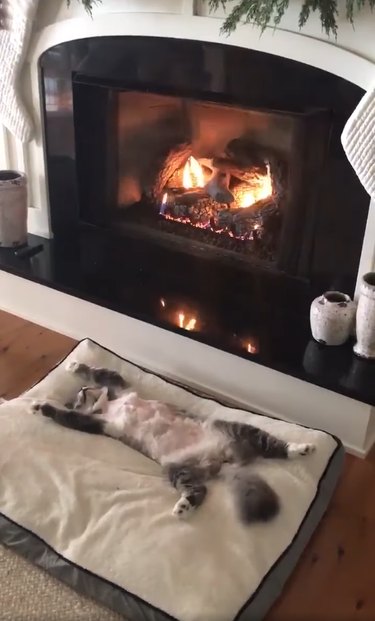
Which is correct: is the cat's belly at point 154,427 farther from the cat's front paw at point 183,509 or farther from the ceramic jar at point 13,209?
the ceramic jar at point 13,209

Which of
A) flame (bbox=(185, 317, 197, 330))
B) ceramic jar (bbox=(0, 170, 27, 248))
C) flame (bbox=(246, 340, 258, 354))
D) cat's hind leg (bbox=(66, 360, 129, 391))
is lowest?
cat's hind leg (bbox=(66, 360, 129, 391))

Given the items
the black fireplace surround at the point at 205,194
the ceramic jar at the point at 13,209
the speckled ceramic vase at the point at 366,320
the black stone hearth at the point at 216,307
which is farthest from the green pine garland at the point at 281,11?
the ceramic jar at the point at 13,209

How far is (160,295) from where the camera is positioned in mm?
2203

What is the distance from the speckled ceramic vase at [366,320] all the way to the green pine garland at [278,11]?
65 cm

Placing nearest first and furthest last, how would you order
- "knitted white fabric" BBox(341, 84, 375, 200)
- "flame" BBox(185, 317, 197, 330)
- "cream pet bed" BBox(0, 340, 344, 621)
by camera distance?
"cream pet bed" BBox(0, 340, 344, 621) → "knitted white fabric" BBox(341, 84, 375, 200) → "flame" BBox(185, 317, 197, 330)

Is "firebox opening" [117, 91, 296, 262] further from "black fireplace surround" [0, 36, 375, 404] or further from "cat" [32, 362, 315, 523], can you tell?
"cat" [32, 362, 315, 523]

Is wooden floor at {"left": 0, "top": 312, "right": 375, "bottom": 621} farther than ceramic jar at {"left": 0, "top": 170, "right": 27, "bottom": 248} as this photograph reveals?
No

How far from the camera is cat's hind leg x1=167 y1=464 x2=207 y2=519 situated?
1.56 metres

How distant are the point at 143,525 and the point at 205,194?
1234mm

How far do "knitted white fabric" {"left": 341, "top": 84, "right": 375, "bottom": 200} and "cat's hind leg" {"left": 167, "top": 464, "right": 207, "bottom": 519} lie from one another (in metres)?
0.86

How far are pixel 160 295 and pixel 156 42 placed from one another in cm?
78

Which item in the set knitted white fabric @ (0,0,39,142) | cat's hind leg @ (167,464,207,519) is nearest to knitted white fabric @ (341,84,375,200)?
cat's hind leg @ (167,464,207,519)

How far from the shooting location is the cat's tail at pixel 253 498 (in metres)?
1.56

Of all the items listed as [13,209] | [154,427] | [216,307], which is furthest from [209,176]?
[154,427]
